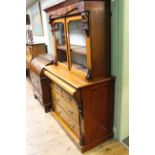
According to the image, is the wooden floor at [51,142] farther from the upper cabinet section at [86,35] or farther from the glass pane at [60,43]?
the glass pane at [60,43]

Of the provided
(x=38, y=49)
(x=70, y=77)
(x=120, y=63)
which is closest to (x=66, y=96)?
(x=70, y=77)

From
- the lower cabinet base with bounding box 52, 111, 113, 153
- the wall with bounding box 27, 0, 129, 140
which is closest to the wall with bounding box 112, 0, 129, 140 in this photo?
the wall with bounding box 27, 0, 129, 140

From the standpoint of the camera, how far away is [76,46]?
2.33m

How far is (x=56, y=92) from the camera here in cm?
269

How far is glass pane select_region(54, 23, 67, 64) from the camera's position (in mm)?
2518

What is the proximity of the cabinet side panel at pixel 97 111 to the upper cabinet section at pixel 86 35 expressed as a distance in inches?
6.4

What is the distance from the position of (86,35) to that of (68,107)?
1037mm

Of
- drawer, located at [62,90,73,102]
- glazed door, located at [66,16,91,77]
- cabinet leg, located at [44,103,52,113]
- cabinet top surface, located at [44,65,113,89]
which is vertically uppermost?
glazed door, located at [66,16,91,77]

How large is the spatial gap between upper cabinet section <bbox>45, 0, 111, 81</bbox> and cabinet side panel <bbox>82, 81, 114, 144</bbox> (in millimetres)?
162

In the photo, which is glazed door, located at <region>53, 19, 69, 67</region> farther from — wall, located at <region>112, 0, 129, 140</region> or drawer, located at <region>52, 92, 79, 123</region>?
wall, located at <region>112, 0, 129, 140</region>

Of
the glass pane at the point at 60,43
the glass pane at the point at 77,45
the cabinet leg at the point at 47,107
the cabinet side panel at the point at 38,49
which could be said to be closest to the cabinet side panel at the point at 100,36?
the glass pane at the point at 77,45
